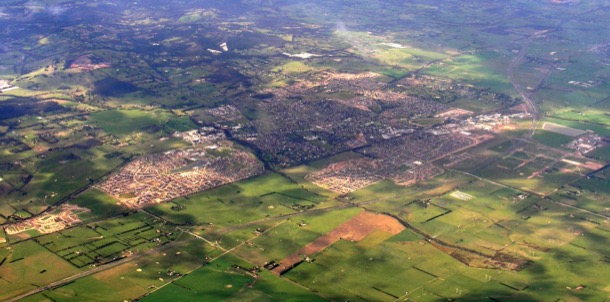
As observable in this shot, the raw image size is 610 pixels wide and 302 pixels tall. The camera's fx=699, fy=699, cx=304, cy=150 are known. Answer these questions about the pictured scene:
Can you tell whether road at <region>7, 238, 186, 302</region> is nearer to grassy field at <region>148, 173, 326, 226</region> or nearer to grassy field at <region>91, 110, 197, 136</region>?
grassy field at <region>148, 173, 326, 226</region>

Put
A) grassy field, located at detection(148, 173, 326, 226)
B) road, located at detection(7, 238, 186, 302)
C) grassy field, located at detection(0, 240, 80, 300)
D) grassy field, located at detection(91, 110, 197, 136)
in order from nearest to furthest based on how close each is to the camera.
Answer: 1. road, located at detection(7, 238, 186, 302)
2. grassy field, located at detection(0, 240, 80, 300)
3. grassy field, located at detection(148, 173, 326, 226)
4. grassy field, located at detection(91, 110, 197, 136)

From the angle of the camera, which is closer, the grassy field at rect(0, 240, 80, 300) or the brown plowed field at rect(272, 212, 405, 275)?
the grassy field at rect(0, 240, 80, 300)

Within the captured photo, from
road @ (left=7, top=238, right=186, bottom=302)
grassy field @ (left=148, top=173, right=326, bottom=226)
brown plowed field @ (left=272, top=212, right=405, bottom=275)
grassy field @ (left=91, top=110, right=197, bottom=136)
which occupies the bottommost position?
grassy field @ (left=91, top=110, right=197, bottom=136)

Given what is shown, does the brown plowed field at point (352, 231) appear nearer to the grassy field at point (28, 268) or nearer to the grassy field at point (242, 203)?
the grassy field at point (242, 203)

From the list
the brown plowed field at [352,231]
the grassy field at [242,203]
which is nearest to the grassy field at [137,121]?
the grassy field at [242,203]

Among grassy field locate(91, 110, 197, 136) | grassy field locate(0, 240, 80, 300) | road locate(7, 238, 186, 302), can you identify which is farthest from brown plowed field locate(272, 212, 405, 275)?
grassy field locate(91, 110, 197, 136)

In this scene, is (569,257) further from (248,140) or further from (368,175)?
(248,140)

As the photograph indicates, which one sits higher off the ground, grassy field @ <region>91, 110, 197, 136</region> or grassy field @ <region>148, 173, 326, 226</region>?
grassy field @ <region>148, 173, 326, 226</region>

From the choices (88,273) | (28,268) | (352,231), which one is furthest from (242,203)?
(28,268)

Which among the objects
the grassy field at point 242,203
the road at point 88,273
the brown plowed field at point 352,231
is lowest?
the grassy field at point 242,203

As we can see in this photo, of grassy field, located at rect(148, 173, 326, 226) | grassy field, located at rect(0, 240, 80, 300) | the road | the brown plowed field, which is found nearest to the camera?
the road
